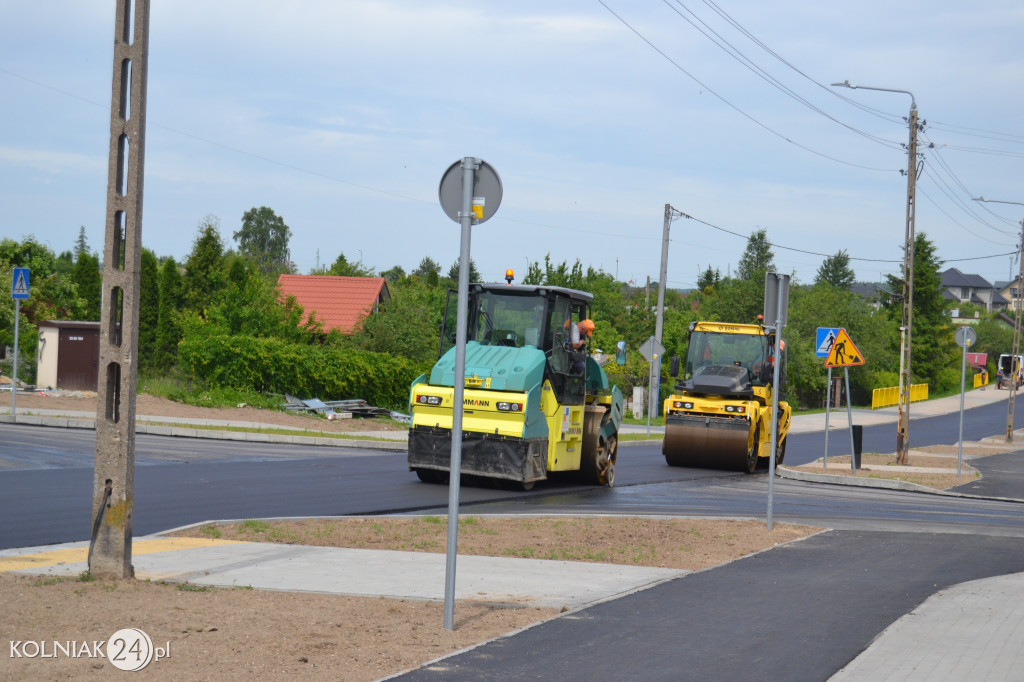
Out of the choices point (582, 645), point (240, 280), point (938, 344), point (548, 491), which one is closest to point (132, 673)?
point (582, 645)

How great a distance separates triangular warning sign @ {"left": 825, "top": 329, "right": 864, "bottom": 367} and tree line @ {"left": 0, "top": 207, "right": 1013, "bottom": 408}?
22.2 feet

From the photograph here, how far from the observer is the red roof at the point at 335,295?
1907 inches

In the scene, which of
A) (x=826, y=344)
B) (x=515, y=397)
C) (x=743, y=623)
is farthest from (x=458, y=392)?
Answer: (x=826, y=344)

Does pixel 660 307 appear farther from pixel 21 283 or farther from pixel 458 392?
pixel 458 392

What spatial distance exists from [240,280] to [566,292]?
3521 centimetres

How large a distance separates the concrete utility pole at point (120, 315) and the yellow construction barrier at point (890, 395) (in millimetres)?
55758

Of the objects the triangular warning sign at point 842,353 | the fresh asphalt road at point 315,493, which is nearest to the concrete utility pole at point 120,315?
the fresh asphalt road at point 315,493

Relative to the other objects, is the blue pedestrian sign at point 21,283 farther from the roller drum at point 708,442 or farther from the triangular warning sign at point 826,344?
the triangular warning sign at point 826,344

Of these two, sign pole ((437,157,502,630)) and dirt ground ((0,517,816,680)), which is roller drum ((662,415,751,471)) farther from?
sign pole ((437,157,502,630))

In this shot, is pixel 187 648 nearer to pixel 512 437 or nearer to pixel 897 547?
pixel 897 547

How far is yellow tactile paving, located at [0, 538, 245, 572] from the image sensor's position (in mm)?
8945

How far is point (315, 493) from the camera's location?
1527 cm

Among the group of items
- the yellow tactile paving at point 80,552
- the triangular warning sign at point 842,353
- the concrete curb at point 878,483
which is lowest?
the concrete curb at point 878,483

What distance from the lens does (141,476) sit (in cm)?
1619
